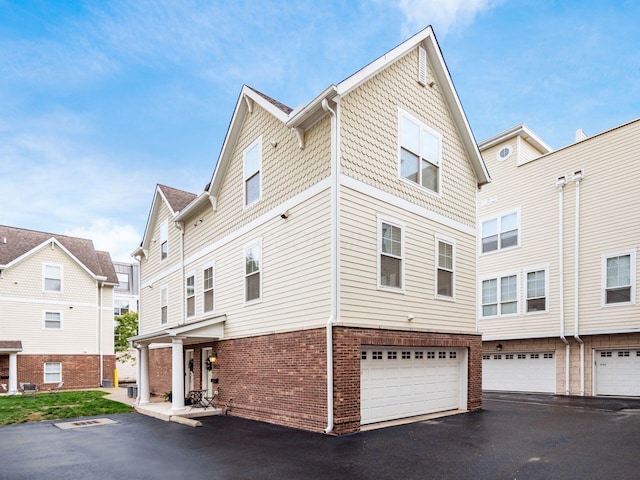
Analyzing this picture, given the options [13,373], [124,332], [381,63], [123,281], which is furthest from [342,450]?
[123,281]

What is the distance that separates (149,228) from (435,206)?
A: 45.5 ft

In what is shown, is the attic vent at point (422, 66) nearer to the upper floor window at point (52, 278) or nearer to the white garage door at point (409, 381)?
the white garage door at point (409, 381)

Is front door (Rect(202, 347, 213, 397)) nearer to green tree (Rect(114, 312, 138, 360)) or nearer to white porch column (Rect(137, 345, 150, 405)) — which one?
white porch column (Rect(137, 345, 150, 405))

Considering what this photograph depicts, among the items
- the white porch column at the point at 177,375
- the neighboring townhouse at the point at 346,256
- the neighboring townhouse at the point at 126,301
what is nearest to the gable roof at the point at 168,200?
the neighboring townhouse at the point at 346,256

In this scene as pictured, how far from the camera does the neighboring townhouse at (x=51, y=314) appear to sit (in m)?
25.0

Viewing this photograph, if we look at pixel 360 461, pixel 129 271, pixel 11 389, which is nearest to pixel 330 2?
pixel 360 461

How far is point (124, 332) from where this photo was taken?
33.8m

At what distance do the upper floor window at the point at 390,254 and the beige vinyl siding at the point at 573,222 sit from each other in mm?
10301

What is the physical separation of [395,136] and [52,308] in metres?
24.2

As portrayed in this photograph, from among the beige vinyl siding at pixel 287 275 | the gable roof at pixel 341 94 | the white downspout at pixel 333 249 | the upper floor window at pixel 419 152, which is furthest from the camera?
the upper floor window at pixel 419 152

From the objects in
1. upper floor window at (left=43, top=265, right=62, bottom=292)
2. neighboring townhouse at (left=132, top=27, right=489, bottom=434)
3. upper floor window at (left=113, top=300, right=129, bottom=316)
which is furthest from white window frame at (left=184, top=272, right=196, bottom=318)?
upper floor window at (left=113, top=300, right=129, bottom=316)

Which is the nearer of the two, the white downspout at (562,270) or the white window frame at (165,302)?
the white downspout at (562,270)

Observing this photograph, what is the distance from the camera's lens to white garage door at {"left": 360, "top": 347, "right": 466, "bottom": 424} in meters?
10.6

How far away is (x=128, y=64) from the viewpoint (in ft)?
70.6
